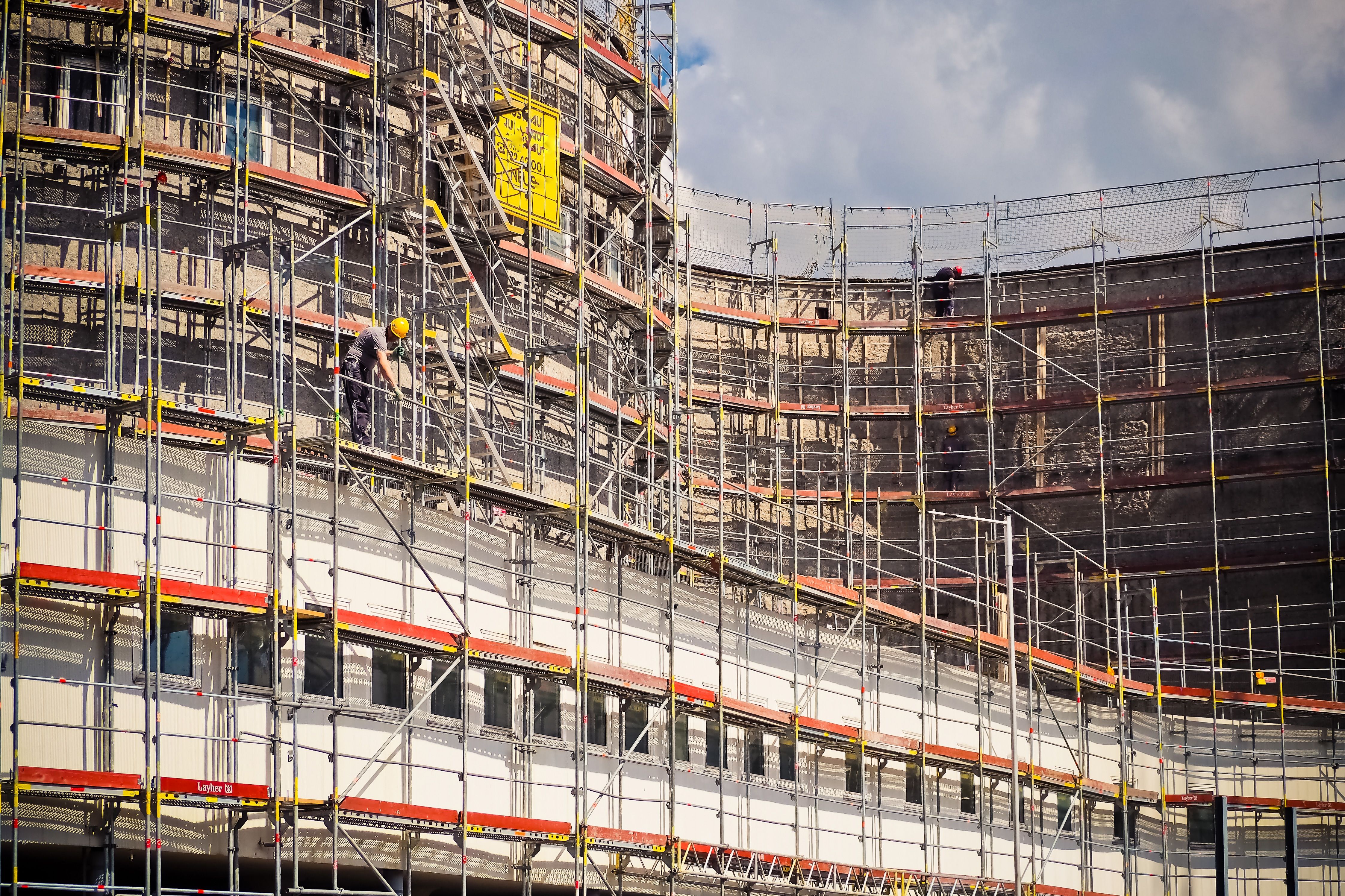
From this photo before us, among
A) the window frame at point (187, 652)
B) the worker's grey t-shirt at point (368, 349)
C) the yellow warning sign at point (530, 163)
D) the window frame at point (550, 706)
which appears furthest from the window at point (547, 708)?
the yellow warning sign at point (530, 163)

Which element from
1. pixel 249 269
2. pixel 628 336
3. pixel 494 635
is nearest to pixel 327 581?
pixel 494 635

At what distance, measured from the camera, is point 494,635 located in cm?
2586

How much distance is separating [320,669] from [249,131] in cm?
838

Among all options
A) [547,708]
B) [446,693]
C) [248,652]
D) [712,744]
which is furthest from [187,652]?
[712,744]

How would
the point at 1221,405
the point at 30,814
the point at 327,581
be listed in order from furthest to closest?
the point at 1221,405 → the point at 327,581 → the point at 30,814

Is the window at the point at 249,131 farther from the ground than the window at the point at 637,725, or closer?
farther from the ground

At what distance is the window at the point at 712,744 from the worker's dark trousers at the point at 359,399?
7662mm

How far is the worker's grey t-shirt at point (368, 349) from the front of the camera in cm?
2497

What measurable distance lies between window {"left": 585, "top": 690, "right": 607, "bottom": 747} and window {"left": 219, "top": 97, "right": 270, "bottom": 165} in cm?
909

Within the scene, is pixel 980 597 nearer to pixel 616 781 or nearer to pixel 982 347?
pixel 982 347

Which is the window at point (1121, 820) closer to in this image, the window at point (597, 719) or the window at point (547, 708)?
the window at point (597, 719)

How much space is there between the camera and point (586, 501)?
26.6 m

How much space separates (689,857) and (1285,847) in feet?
51.5

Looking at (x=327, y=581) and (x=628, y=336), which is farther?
(x=628, y=336)
